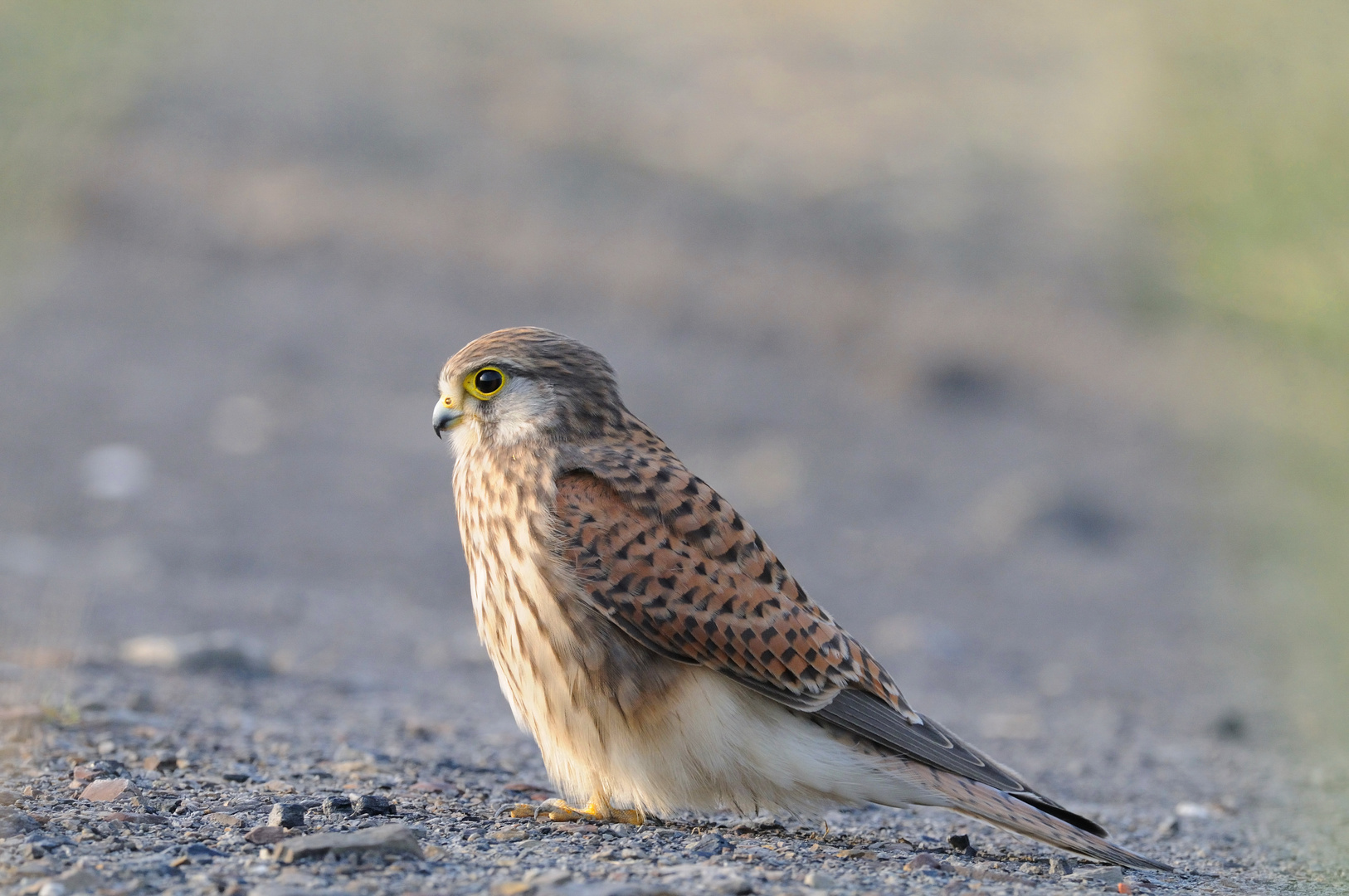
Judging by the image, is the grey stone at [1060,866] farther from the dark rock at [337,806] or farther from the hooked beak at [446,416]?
the hooked beak at [446,416]

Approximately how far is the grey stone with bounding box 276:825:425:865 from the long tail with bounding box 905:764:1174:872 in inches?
51.1

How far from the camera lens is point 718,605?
370 centimetres

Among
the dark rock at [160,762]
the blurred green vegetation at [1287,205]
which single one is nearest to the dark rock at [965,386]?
the blurred green vegetation at [1287,205]

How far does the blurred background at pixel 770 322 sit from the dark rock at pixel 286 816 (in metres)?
2.28

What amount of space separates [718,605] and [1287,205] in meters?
2.61

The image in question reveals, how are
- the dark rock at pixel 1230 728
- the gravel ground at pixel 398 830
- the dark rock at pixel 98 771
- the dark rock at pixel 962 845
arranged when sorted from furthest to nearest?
1. the dark rock at pixel 1230 728
2. the dark rock at pixel 962 845
3. the dark rock at pixel 98 771
4. the gravel ground at pixel 398 830

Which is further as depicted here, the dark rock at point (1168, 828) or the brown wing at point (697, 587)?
the dark rock at point (1168, 828)

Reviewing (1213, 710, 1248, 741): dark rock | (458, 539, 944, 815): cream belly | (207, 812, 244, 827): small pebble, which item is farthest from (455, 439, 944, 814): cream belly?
(1213, 710, 1248, 741): dark rock

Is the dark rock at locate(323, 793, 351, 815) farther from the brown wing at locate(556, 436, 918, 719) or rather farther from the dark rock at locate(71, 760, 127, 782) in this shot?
the brown wing at locate(556, 436, 918, 719)

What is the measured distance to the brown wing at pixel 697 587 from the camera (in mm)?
3652

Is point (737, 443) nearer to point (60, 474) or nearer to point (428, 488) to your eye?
point (428, 488)

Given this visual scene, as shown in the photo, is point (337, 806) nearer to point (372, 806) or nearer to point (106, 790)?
point (372, 806)

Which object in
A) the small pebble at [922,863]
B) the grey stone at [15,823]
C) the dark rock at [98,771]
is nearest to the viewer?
the grey stone at [15,823]

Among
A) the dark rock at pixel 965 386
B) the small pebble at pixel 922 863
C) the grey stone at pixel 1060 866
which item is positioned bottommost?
the grey stone at pixel 1060 866
